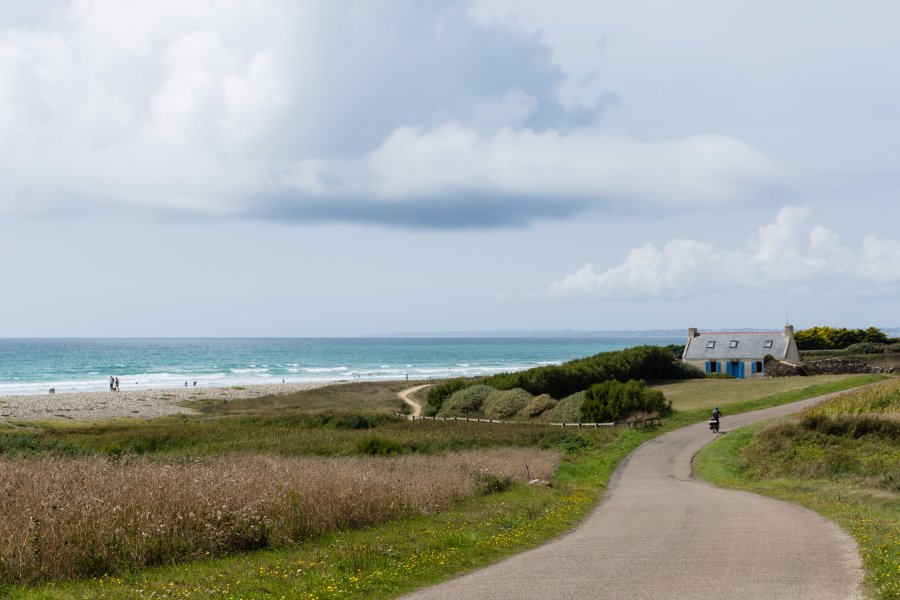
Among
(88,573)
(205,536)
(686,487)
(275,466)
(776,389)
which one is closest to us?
(88,573)

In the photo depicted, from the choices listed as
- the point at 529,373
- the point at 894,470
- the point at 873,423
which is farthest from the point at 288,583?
the point at 529,373

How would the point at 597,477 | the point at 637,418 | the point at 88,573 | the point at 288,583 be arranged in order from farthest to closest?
1. the point at 637,418
2. the point at 597,477
3. the point at 88,573
4. the point at 288,583

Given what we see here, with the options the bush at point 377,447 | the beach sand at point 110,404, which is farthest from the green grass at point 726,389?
the beach sand at point 110,404

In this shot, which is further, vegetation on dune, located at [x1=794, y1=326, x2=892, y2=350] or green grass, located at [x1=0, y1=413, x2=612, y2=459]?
vegetation on dune, located at [x1=794, y1=326, x2=892, y2=350]

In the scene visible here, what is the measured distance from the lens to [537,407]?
183 ft

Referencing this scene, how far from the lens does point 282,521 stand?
14.9m

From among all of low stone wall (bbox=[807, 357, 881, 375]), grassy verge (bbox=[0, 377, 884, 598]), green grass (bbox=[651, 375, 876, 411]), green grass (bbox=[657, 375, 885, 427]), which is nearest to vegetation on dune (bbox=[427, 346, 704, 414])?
green grass (bbox=[651, 375, 876, 411])

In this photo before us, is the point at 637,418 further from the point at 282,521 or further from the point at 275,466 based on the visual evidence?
the point at 282,521

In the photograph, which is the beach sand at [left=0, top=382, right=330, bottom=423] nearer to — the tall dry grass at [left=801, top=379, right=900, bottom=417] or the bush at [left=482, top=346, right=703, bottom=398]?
the bush at [left=482, top=346, right=703, bottom=398]

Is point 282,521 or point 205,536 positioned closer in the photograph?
point 205,536

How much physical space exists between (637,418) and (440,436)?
13.4 m

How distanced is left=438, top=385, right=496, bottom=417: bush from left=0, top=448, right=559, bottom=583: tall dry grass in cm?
3863

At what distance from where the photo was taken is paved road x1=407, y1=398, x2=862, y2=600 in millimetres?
11039

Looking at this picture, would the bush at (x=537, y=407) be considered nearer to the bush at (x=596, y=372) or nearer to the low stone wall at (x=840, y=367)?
the bush at (x=596, y=372)
